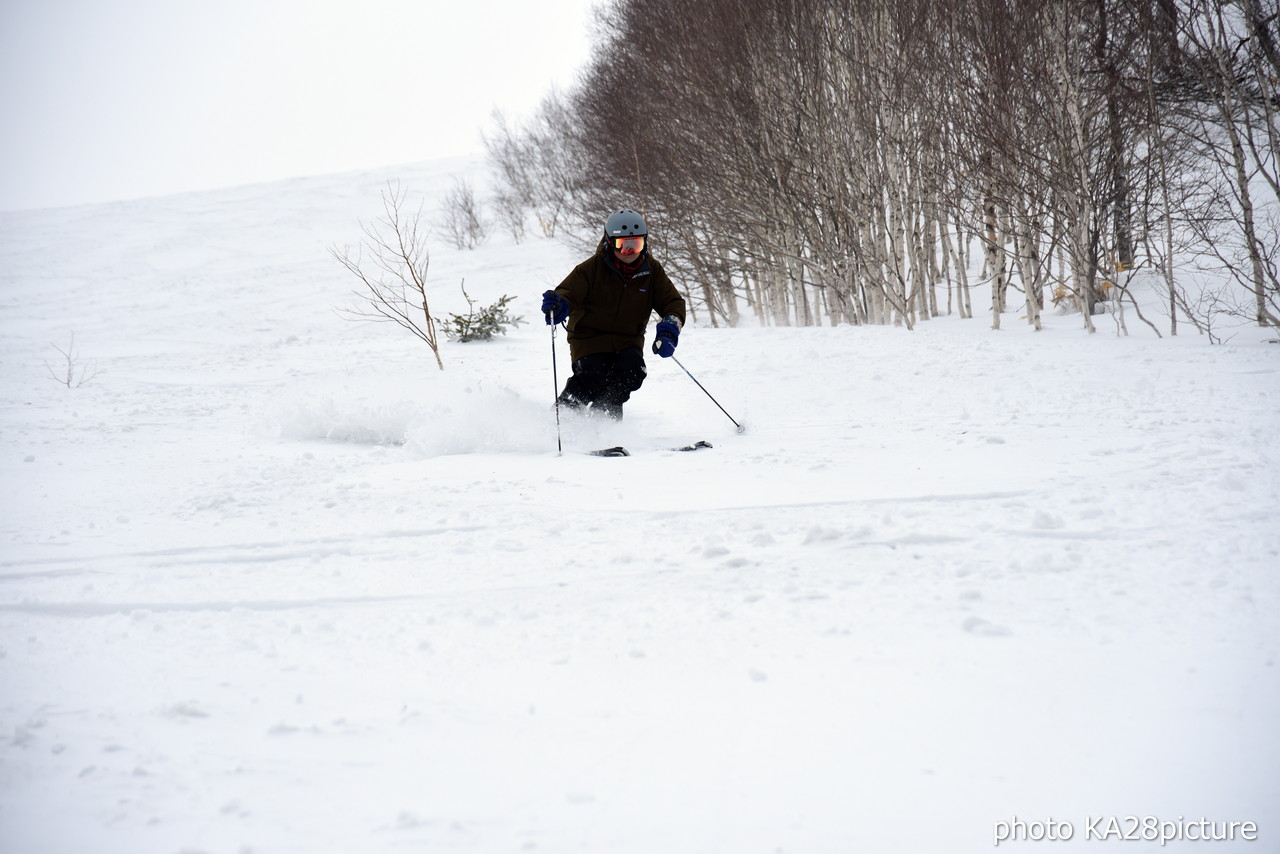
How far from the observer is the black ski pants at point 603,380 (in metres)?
5.93

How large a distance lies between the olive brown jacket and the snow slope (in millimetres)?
650

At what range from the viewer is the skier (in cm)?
568

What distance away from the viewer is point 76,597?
295cm

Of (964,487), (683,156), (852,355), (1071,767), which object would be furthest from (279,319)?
(1071,767)

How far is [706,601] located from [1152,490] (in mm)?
2056

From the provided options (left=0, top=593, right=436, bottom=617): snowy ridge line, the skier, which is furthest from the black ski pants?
(left=0, top=593, right=436, bottom=617): snowy ridge line

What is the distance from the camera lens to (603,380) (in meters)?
5.97

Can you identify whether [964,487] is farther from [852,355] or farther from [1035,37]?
[1035,37]

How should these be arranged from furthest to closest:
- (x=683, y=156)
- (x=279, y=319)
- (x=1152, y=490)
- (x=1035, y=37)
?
(x=279, y=319) < (x=683, y=156) < (x=1035, y=37) < (x=1152, y=490)

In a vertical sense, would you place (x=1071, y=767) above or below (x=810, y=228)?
below

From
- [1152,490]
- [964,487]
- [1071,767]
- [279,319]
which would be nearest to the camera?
[1071,767]

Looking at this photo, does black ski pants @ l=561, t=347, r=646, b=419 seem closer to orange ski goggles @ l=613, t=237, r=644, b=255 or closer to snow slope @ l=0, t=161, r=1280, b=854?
snow slope @ l=0, t=161, r=1280, b=854

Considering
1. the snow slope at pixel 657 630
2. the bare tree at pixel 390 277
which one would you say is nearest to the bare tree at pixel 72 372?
the bare tree at pixel 390 277

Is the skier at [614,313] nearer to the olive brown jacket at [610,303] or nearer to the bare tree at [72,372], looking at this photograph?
the olive brown jacket at [610,303]
